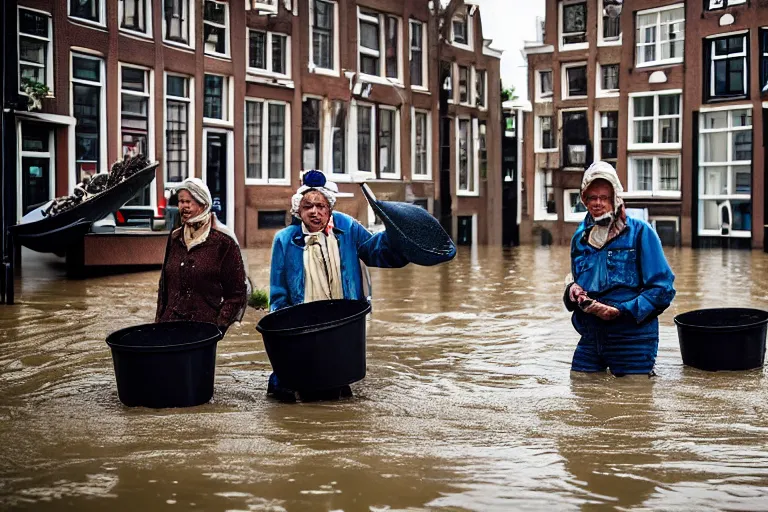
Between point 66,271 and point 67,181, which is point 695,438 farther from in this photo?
point 67,181

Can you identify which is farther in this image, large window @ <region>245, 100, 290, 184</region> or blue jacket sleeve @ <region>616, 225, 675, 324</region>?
large window @ <region>245, 100, 290, 184</region>

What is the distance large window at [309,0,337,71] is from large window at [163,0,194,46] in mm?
4429

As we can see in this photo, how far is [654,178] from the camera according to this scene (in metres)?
36.2

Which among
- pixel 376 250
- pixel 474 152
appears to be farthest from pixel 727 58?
pixel 376 250

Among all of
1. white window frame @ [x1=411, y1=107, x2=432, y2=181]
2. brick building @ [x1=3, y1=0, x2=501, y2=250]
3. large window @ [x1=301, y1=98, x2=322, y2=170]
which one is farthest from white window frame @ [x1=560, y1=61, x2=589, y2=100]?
large window @ [x1=301, y1=98, x2=322, y2=170]

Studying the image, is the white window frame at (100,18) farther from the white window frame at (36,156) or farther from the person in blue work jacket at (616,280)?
the person in blue work jacket at (616,280)

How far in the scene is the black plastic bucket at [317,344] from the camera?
6.34m

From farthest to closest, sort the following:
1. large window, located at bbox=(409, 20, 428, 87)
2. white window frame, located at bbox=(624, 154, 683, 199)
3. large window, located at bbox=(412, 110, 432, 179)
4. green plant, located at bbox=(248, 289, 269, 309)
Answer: white window frame, located at bbox=(624, 154, 683, 199) → large window, located at bbox=(409, 20, 428, 87) → large window, located at bbox=(412, 110, 432, 179) → green plant, located at bbox=(248, 289, 269, 309)

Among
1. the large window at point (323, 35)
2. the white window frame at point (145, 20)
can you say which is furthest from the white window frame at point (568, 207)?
the white window frame at point (145, 20)

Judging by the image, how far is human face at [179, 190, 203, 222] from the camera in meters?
7.17

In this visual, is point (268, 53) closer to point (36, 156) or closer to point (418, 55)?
point (418, 55)

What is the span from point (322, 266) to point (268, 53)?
21102mm

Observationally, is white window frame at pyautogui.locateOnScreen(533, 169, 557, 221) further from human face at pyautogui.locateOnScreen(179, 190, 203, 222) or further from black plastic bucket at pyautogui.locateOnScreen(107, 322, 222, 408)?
black plastic bucket at pyautogui.locateOnScreen(107, 322, 222, 408)

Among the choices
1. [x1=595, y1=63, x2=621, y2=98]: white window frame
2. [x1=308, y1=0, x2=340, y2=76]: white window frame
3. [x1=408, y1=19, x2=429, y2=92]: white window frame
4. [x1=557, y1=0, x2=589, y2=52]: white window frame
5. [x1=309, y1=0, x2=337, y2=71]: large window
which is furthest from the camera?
[x1=557, y1=0, x2=589, y2=52]: white window frame
